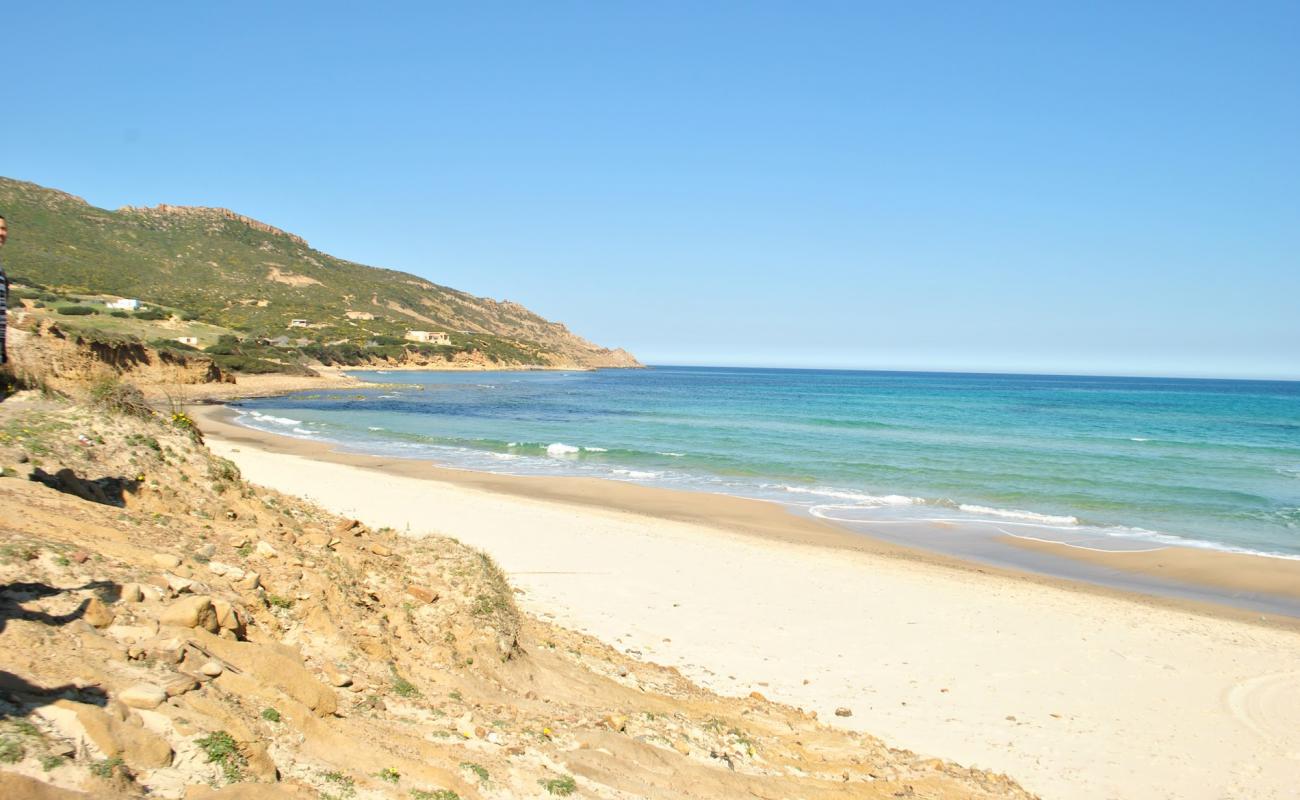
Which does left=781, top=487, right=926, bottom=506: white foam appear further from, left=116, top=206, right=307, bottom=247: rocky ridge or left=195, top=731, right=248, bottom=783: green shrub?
left=116, top=206, right=307, bottom=247: rocky ridge

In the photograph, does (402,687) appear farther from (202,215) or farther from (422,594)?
(202,215)

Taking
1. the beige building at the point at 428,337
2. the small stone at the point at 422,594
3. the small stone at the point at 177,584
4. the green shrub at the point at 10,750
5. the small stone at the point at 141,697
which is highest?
the beige building at the point at 428,337

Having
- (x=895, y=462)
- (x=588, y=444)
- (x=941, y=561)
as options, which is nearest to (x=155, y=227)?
(x=588, y=444)

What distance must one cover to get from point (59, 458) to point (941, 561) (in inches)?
580

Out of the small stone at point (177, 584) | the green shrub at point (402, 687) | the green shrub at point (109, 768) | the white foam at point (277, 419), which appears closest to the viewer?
the green shrub at point (109, 768)

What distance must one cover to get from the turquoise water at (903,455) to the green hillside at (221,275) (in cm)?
3925

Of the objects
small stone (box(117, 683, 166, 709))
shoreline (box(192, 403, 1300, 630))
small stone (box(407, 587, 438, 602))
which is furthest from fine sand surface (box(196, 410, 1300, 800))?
small stone (box(117, 683, 166, 709))

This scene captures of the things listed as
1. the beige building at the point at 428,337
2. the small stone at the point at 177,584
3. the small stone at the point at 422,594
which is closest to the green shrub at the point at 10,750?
the small stone at the point at 177,584

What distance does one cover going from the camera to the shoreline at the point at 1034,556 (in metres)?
14.1

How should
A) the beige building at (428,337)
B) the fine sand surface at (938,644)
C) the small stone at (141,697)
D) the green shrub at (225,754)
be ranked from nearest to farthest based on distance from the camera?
the green shrub at (225,754) < the small stone at (141,697) < the fine sand surface at (938,644) < the beige building at (428,337)

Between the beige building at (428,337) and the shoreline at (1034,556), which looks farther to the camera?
the beige building at (428,337)

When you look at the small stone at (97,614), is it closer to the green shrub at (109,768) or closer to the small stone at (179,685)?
the small stone at (179,685)

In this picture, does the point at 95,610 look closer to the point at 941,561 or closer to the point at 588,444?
the point at 941,561

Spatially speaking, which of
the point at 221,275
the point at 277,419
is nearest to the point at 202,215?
the point at 221,275
